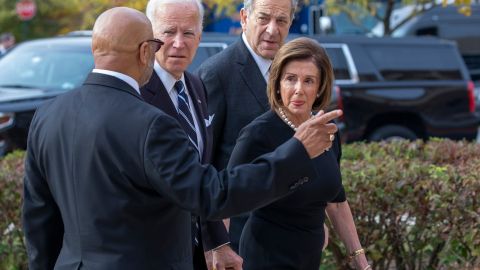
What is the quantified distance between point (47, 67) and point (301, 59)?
25.1 ft

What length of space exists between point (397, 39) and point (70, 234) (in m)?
11.6

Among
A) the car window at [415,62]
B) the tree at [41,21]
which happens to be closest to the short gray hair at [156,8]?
the car window at [415,62]

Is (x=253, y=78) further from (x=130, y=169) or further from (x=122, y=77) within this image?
(x=130, y=169)

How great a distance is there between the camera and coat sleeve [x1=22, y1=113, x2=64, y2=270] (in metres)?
3.39

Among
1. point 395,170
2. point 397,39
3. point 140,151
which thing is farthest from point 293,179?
point 397,39

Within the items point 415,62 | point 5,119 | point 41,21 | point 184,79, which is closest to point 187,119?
point 184,79

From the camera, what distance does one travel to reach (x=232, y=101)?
4.61 metres

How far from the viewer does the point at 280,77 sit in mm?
4141

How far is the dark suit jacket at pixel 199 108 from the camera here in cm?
397

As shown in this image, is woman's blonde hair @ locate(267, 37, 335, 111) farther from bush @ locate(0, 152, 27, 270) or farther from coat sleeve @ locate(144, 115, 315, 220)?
bush @ locate(0, 152, 27, 270)

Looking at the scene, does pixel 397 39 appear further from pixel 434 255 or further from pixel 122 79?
pixel 122 79

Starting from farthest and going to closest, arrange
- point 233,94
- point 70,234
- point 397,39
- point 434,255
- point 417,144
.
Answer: point 397,39, point 417,144, point 434,255, point 233,94, point 70,234

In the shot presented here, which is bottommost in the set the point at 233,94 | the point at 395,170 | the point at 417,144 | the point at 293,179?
the point at 417,144

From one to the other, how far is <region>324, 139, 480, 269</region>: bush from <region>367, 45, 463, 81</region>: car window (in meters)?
7.83
